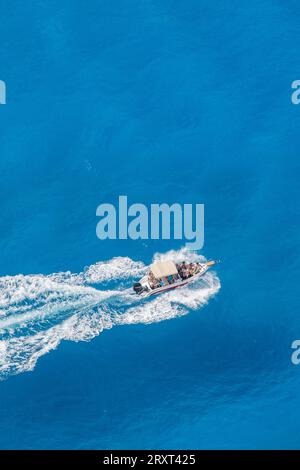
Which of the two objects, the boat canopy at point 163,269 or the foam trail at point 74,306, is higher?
the boat canopy at point 163,269

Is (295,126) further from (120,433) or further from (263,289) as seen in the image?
(120,433)

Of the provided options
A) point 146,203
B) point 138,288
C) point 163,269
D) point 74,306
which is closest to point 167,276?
point 163,269

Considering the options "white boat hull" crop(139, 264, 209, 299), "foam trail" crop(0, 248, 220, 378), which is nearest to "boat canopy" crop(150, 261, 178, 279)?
"white boat hull" crop(139, 264, 209, 299)

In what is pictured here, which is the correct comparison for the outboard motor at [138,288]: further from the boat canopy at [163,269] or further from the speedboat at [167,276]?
the boat canopy at [163,269]

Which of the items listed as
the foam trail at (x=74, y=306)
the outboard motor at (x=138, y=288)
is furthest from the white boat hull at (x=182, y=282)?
the outboard motor at (x=138, y=288)

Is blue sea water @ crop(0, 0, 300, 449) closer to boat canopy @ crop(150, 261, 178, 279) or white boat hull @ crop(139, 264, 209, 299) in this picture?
white boat hull @ crop(139, 264, 209, 299)
